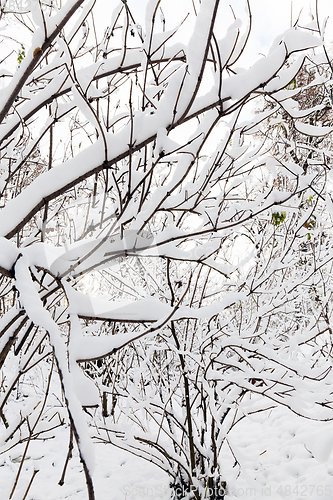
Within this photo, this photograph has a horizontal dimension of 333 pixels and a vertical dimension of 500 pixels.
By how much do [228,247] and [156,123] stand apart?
9.50 ft

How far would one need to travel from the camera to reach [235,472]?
11.0 feet

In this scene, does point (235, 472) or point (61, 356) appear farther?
point (235, 472)

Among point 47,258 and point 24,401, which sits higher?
point 24,401

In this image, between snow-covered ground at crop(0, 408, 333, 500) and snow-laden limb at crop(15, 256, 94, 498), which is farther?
snow-covered ground at crop(0, 408, 333, 500)

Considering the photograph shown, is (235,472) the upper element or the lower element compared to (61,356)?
lower

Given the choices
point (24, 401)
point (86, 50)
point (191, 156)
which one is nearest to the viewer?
point (191, 156)

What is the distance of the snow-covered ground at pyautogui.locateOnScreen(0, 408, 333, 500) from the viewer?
3027mm

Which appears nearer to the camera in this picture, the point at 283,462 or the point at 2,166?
the point at 2,166

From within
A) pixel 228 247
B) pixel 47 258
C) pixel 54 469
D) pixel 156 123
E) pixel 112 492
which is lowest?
pixel 112 492

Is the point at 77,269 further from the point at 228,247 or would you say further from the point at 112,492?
the point at 112,492

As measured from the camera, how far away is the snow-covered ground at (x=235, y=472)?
303cm

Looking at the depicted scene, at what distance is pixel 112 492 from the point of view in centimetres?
330

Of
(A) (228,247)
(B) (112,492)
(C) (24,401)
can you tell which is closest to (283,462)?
(B) (112,492)

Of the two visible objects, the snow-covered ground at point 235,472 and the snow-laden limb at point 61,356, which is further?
the snow-covered ground at point 235,472
